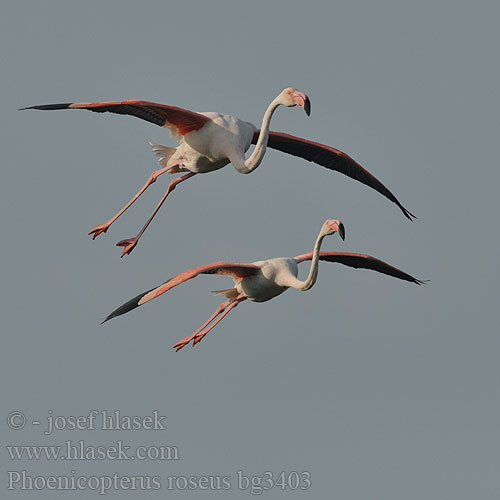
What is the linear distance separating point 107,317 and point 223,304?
3.12 meters

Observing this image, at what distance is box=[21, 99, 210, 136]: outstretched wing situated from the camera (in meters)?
27.6

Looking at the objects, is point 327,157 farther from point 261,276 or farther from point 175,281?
Answer: point 175,281

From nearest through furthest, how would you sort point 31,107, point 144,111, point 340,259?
1. point 31,107
2. point 144,111
3. point 340,259

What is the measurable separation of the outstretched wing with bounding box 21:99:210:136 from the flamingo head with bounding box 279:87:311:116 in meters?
1.34

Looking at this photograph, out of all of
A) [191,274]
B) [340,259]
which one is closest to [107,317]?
[191,274]

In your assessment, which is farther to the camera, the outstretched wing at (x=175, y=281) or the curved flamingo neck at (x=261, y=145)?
the curved flamingo neck at (x=261, y=145)

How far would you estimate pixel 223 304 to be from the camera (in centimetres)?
2998

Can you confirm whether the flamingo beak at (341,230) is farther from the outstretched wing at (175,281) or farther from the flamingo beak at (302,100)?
the outstretched wing at (175,281)

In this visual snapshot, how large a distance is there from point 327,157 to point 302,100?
4.29 meters

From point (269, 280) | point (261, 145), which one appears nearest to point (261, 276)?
point (269, 280)

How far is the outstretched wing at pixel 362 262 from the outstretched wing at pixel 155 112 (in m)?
2.91

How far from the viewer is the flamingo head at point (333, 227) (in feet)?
87.4

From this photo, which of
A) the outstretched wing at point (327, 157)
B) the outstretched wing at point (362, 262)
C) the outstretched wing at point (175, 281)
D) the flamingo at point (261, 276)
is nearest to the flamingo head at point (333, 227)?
the flamingo at point (261, 276)

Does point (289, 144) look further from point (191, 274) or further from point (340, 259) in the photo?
point (191, 274)
